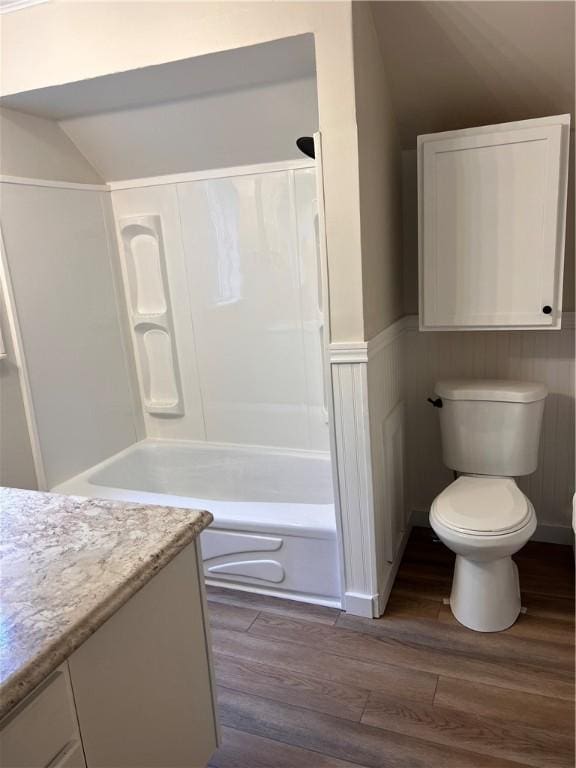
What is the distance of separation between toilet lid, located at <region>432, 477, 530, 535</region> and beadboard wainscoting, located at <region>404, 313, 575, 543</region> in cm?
43

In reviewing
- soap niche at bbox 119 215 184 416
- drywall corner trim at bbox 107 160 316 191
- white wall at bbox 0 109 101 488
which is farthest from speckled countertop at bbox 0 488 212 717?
drywall corner trim at bbox 107 160 316 191

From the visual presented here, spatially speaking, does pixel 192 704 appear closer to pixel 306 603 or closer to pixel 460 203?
pixel 306 603

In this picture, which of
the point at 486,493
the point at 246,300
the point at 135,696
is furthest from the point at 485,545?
the point at 246,300

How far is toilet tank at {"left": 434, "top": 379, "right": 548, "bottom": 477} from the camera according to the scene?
2.26 meters

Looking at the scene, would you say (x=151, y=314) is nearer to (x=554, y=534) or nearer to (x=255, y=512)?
(x=255, y=512)

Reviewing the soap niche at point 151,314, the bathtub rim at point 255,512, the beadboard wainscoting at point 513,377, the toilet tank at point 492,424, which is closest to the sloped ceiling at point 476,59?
the beadboard wainscoting at point 513,377

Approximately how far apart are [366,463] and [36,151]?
6.66ft

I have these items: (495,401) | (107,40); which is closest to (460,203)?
(495,401)

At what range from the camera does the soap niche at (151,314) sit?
2980 mm

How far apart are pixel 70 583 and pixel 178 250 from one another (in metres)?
2.25

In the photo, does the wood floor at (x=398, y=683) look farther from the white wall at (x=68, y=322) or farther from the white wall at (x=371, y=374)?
the white wall at (x=68, y=322)

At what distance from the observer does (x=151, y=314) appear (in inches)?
121

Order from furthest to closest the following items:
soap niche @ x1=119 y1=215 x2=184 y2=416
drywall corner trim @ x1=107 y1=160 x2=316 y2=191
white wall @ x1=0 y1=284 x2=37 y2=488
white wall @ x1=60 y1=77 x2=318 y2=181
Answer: soap niche @ x1=119 y1=215 x2=184 y2=416
drywall corner trim @ x1=107 y1=160 x2=316 y2=191
white wall @ x1=0 y1=284 x2=37 y2=488
white wall @ x1=60 y1=77 x2=318 y2=181

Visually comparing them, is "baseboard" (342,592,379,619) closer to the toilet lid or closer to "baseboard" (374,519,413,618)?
"baseboard" (374,519,413,618)
